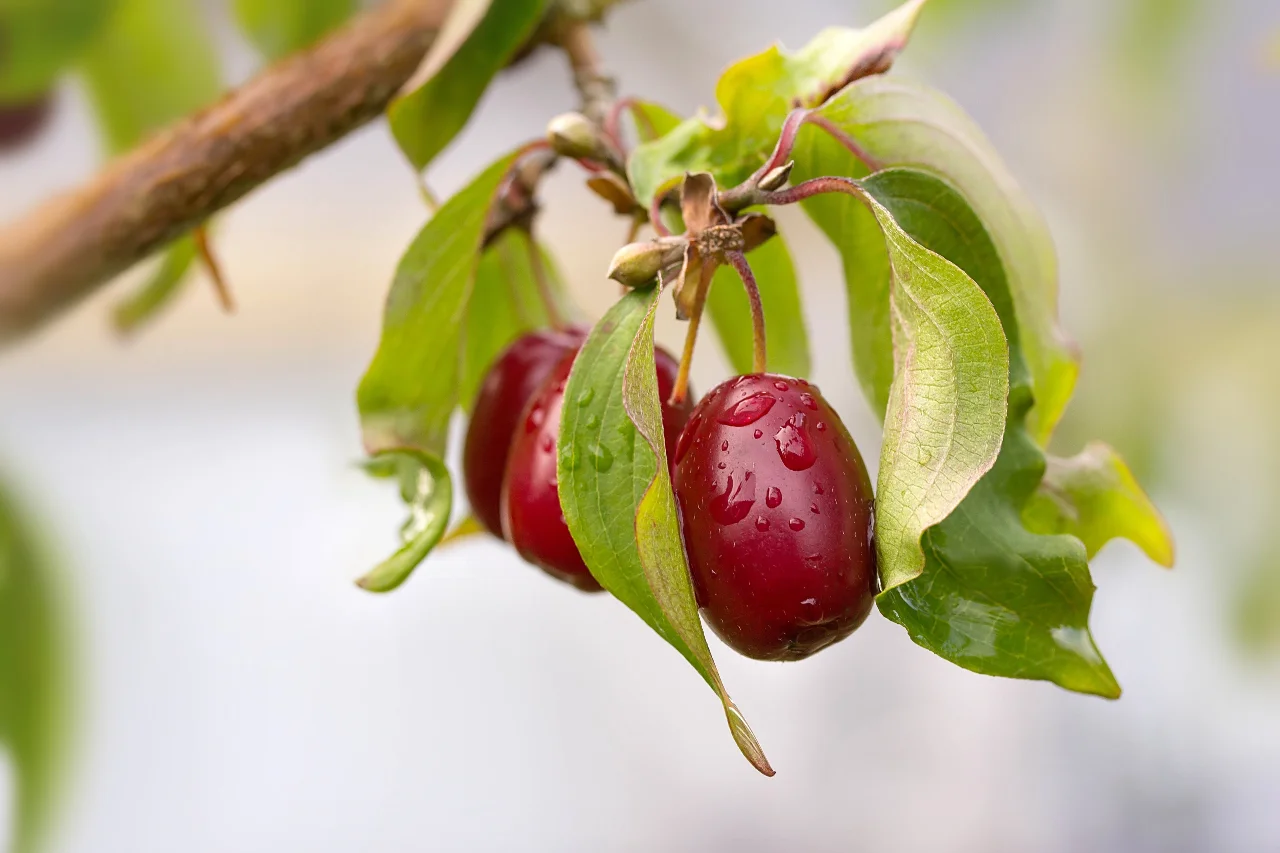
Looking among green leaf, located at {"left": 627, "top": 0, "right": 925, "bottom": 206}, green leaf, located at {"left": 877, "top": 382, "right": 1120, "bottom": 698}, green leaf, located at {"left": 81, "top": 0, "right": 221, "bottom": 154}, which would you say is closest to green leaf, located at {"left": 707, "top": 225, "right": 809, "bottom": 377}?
green leaf, located at {"left": 627, "top": 0, "right": 925, "bottom": 206}

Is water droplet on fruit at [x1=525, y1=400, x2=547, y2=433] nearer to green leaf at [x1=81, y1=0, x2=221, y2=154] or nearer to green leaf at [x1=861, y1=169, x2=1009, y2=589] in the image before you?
green leaf at [x1=861, y1=169, x2=1009, y2=589]

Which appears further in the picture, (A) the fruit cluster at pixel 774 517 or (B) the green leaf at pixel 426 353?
(B) the green leaf at pixel 426 353

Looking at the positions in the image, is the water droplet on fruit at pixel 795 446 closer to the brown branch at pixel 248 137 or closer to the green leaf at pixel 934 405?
the green leaf at pixel 934 405

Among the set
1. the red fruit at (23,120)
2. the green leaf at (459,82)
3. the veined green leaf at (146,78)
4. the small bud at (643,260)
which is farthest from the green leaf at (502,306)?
the red fruit at (23,120)

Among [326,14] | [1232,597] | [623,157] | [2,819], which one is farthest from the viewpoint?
[1232,597]

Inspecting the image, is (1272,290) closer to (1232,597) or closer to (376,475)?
(1232,597)

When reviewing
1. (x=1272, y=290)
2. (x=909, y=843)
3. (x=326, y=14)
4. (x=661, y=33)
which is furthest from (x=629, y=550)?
(x=909, y=843)
